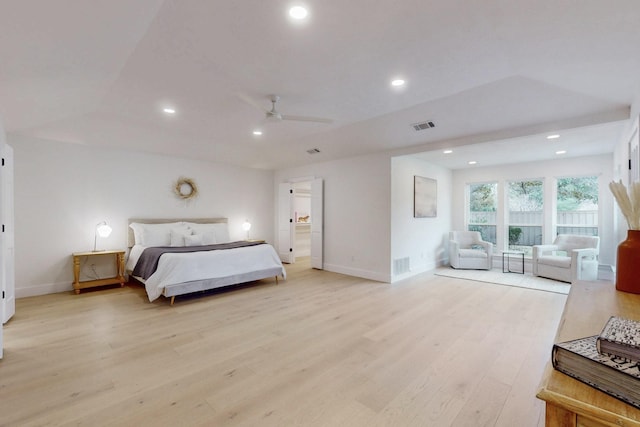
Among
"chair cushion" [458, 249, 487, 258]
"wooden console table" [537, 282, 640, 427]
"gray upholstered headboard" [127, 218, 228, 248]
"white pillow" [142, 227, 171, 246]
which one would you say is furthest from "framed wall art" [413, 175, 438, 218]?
"wooden console table" [537, 282, 640, 427]

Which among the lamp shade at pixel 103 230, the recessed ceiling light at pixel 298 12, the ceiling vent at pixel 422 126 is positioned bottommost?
the lamp shade at pixel 103 230

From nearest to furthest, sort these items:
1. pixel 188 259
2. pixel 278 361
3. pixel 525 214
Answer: pixel 278 361 → pixel 188 259 → pixel 525 214

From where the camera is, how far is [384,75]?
2.87m

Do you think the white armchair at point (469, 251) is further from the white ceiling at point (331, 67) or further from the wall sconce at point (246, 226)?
the wall sconce at point (246, 226)

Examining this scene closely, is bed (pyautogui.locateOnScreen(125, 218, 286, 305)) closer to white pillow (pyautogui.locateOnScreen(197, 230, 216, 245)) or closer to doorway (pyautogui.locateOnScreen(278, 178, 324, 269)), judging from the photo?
white pillow (pyautogui.locateOnScreen(197, 230, 216, 245))

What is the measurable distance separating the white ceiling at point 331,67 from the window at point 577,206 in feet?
5.78

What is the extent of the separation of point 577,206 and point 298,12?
669cm

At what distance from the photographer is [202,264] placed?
427 cm

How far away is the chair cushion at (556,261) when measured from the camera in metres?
5.00

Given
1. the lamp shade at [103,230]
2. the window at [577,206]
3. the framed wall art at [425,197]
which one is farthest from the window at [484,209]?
the lamp shade at [103,230]

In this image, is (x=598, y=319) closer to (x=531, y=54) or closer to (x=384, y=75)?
(x=531, y=54)

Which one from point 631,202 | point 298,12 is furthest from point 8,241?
point 631,202

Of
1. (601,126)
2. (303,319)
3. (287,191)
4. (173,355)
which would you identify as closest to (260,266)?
(303,319)

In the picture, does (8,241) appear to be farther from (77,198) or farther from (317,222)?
(317,222)
